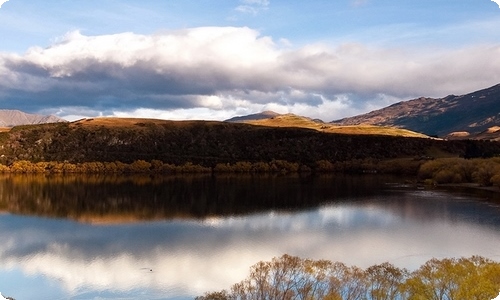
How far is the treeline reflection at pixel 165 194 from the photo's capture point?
51.4 metres

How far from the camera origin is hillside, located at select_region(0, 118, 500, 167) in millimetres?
100375

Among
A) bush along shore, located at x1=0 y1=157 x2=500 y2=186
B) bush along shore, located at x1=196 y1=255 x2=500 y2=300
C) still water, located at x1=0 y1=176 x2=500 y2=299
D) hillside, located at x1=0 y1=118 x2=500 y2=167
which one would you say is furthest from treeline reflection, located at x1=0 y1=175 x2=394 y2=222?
bush along shore, located at x1=196 y1=255 x2=500 y2=300

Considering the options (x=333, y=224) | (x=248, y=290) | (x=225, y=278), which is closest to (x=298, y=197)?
(x=333, y=224)

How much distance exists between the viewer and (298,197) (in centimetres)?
6131

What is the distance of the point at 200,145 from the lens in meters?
107

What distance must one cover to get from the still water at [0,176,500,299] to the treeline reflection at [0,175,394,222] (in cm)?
20

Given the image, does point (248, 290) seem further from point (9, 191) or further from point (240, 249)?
point (9, 191)

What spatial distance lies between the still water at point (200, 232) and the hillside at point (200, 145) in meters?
30.0

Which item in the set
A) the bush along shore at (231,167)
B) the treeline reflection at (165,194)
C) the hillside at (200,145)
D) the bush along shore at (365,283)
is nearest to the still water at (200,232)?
the treeline reflection at (165,194)

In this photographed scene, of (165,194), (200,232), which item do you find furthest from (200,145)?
(200,232)

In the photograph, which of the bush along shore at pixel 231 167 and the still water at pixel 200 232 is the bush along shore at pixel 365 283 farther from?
the bush along shore at pixel 231 167

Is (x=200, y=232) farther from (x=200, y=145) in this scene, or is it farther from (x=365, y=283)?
(x=200, y=145)

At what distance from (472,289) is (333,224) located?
25158 mm

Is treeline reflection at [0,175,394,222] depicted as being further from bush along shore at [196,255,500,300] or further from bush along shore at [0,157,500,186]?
bush along shore at [196,255,500,300]
